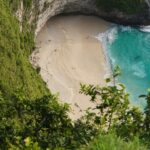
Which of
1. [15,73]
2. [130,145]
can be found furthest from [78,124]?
[15,73]

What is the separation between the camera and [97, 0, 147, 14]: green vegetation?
63.0m

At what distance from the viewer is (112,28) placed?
199 feet

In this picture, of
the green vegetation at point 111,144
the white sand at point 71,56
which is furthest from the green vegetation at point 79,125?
the white sand at point 71,56

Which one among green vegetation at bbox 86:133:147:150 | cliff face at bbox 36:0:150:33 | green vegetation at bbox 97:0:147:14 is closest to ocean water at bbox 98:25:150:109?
cliff face at bbox 36:0:150:33

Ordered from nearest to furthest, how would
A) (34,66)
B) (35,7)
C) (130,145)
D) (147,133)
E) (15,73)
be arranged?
(130,145) → (147,133) → (15,73) → (34,66) → (35,7)

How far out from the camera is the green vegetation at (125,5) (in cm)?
6303

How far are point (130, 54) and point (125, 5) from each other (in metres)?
9.58

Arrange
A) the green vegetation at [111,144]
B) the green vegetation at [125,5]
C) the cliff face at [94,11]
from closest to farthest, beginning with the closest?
the green vegetation at [111,144] < the cliff face at [94,11] < the green vegetation at [125,5]

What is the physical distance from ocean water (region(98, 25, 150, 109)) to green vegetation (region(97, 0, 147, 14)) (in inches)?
110

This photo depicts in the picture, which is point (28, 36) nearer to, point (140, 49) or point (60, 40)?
point (60, 40)

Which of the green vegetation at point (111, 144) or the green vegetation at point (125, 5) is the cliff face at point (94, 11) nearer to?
the green vegetation at point (125, 5)

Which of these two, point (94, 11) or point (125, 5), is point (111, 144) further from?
point (125, 5)

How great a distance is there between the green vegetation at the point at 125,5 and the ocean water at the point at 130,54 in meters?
2.79

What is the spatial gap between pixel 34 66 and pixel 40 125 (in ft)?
105
